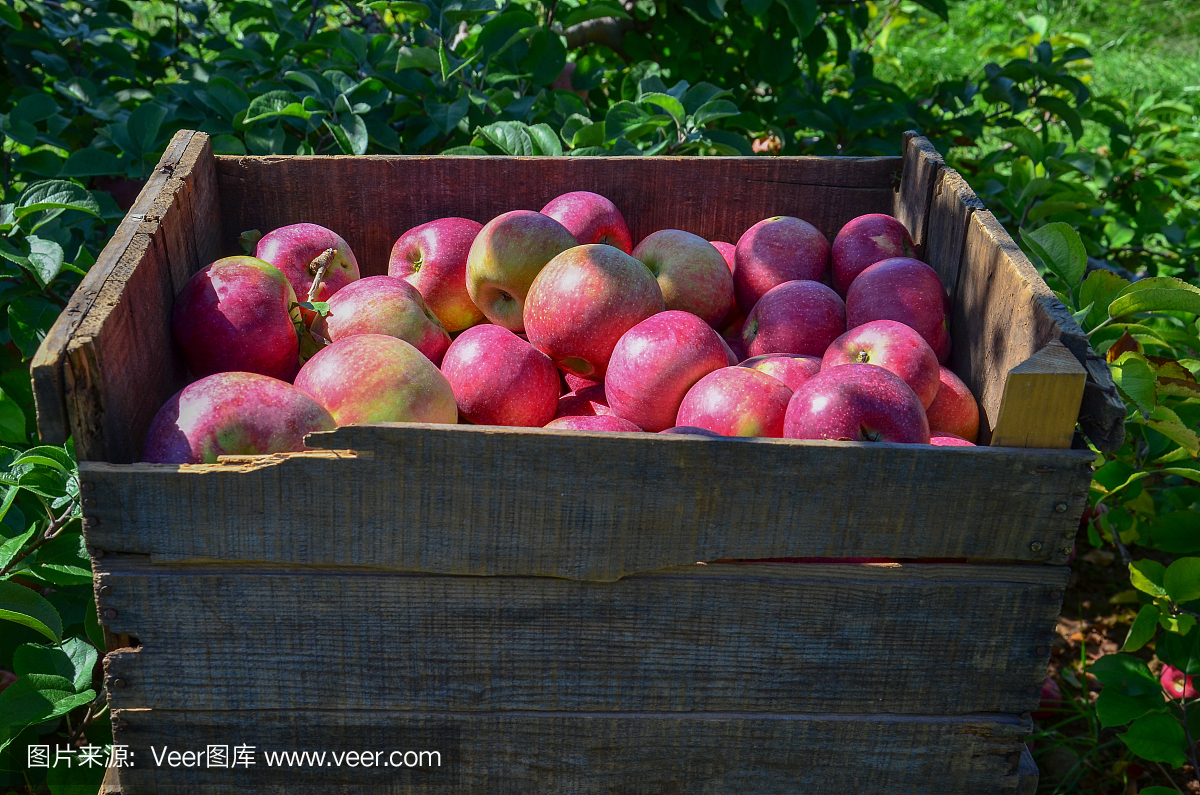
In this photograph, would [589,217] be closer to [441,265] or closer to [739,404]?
[441,265]

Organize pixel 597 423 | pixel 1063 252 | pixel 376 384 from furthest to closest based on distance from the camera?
pixel 1063 252, pixel 597 423, pixel 376 384

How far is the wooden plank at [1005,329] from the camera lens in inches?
44.7

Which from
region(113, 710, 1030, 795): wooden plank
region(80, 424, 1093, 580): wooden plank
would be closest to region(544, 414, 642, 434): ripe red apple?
region(80, 424, 1093, 580): wooden plank

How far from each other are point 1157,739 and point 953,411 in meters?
0.69

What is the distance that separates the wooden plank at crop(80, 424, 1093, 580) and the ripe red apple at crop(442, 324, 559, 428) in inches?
16.0

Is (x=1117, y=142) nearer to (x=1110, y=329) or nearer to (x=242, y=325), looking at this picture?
(x=1110, y=329)

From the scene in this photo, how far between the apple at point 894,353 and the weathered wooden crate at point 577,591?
0.50ft

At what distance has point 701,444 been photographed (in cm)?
107

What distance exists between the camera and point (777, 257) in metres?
1.84

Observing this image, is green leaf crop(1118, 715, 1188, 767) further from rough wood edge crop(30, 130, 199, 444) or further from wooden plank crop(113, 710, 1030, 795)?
rough wood edge crop(30, 130, 199, 444)

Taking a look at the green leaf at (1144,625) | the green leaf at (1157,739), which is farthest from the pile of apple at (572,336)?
the green leaf at (1157,739)

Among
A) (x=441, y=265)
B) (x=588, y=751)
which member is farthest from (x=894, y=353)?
(x=441, y=265)

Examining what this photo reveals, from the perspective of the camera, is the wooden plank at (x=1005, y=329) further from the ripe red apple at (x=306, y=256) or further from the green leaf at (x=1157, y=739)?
the ripe red apple at (x=306, y=256)

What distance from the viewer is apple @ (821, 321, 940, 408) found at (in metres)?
1.42
